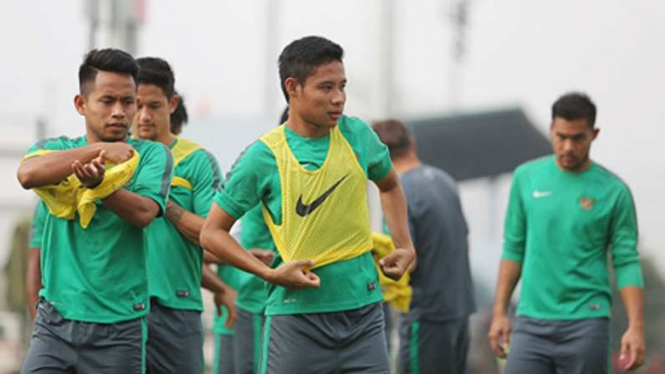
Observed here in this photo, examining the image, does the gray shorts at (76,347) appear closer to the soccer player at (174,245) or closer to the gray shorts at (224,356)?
the soccer player at (174,245)

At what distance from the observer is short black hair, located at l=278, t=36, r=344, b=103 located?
6.55 meters

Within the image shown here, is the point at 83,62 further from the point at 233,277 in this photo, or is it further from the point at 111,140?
the point at 233,277

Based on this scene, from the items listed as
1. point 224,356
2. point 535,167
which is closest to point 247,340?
point 224,356

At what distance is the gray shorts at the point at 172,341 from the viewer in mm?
7867

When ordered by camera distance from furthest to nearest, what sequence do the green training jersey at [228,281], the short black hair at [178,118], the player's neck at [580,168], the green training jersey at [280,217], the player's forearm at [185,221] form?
the green training jersey at [228,281] → the short black hair at [178,118] → the player's neck at [580,168] → the player's forearm at [185,221] → the green training jersey at [280,217]

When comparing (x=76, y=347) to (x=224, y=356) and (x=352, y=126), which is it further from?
(x=224, y=356)

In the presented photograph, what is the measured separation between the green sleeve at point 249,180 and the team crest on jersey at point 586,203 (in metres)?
2.55

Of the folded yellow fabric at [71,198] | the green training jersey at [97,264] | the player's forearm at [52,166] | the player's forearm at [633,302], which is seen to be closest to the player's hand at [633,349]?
the player's forearm at [633,302]

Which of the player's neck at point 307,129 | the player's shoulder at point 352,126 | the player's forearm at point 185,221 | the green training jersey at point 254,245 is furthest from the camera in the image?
the green training jersey at point 254,245

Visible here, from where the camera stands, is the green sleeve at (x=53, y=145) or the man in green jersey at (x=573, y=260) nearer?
the green sleeve at (x=53, y=145)

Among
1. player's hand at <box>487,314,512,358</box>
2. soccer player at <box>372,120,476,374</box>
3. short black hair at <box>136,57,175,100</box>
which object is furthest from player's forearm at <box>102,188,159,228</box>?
soccer player at <box>372,120,476,374</box>

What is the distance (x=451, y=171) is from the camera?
22984mm

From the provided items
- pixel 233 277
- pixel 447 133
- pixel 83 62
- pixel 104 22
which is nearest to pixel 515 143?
pixel 447 133

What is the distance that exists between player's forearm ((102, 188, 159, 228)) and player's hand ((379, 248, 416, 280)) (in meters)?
1.01
